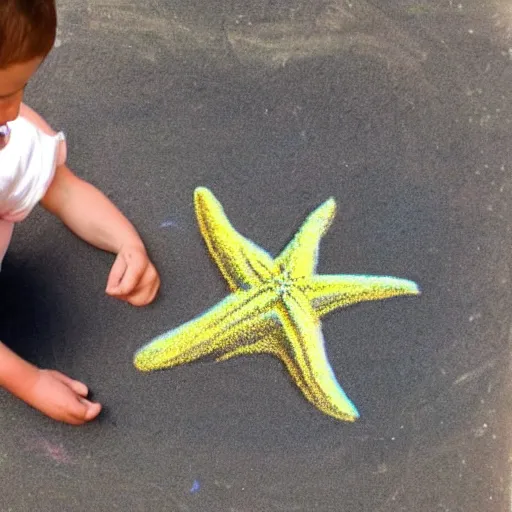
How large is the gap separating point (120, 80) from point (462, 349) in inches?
27.7

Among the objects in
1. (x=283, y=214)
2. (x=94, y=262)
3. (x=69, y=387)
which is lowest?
(x=69, y=387)

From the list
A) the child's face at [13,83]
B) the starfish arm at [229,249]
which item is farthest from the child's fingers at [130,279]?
the child's face at [13,83]

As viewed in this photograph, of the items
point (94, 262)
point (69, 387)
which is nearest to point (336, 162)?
point (94, 262)

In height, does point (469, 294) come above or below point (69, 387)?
above

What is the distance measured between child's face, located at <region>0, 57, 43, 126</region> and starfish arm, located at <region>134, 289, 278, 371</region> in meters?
0.46

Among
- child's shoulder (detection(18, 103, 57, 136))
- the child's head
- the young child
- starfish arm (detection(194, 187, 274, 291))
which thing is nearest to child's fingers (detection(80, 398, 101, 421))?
the young child

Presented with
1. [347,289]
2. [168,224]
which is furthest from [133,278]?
[347,289]

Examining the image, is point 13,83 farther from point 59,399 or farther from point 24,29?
point 59,399

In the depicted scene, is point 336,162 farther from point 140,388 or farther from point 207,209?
point 140,388

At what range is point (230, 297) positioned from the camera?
1.09 m

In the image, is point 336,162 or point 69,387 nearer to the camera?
point 69,387

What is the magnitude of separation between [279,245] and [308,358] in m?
0.18

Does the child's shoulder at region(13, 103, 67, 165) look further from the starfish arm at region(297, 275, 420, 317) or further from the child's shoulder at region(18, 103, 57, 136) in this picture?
the starfish arm at region(297, 275, 420, 317)

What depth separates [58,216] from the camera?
1.09 meters
